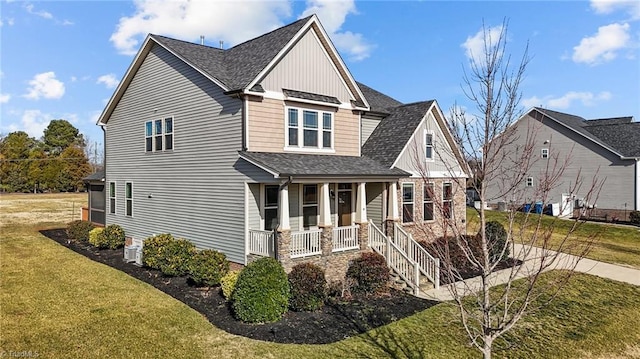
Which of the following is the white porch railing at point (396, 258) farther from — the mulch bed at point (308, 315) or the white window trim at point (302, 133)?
the white window trim at point (302, 133)

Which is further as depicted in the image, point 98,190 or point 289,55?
point 98,190

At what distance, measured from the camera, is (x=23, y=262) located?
625 inches

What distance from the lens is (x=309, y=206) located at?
50.8 ft

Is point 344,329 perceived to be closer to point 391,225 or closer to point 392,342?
point 392,342

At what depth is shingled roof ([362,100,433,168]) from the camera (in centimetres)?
1736

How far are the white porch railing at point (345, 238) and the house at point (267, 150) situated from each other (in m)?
0.05

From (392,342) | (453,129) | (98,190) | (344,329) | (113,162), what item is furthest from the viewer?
(98,190)

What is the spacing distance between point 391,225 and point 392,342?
22.6ft

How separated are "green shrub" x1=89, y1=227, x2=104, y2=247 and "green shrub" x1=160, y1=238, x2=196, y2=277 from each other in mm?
6363

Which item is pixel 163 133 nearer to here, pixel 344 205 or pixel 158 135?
pixel 158 135

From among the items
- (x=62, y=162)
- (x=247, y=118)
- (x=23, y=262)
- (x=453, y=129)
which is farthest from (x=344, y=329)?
(x=62, y=162)

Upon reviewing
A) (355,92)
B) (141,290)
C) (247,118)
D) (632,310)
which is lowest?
(632,310)

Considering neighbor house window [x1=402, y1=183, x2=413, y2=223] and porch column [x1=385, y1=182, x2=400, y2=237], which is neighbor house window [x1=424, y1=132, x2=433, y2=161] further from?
porch column [x1=385, y1=182, x2=400, y2=237]

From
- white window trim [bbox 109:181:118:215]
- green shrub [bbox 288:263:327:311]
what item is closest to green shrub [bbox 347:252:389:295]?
green shrub [bbox 288:263:327:311]
